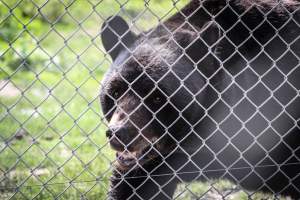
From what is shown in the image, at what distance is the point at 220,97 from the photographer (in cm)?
387

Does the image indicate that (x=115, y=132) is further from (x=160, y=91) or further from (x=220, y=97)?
(x=220, y=97)

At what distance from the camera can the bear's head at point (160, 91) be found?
12.9ft

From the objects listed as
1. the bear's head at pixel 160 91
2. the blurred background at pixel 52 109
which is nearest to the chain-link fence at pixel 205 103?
the bear's head at pixel 160 91

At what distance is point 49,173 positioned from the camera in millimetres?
5137

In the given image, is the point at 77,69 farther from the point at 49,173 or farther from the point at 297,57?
the point at 297,57

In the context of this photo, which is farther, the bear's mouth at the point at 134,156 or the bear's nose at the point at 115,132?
the bear's mouth at the point at 134,156

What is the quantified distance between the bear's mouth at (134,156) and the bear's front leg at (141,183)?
149 millimetres

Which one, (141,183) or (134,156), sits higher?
(134,156)

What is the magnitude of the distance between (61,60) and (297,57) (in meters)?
4.99

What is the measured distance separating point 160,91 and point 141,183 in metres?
0.77

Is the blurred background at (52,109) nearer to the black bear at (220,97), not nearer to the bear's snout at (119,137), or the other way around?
the bear's snout at (119,137)

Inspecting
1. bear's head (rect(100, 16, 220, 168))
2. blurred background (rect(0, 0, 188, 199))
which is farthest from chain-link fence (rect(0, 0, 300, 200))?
blurred background (rect(0, 0, 188, 199))

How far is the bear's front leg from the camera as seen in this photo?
428 cm

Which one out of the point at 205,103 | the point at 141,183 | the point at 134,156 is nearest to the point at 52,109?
the point at 141,183
